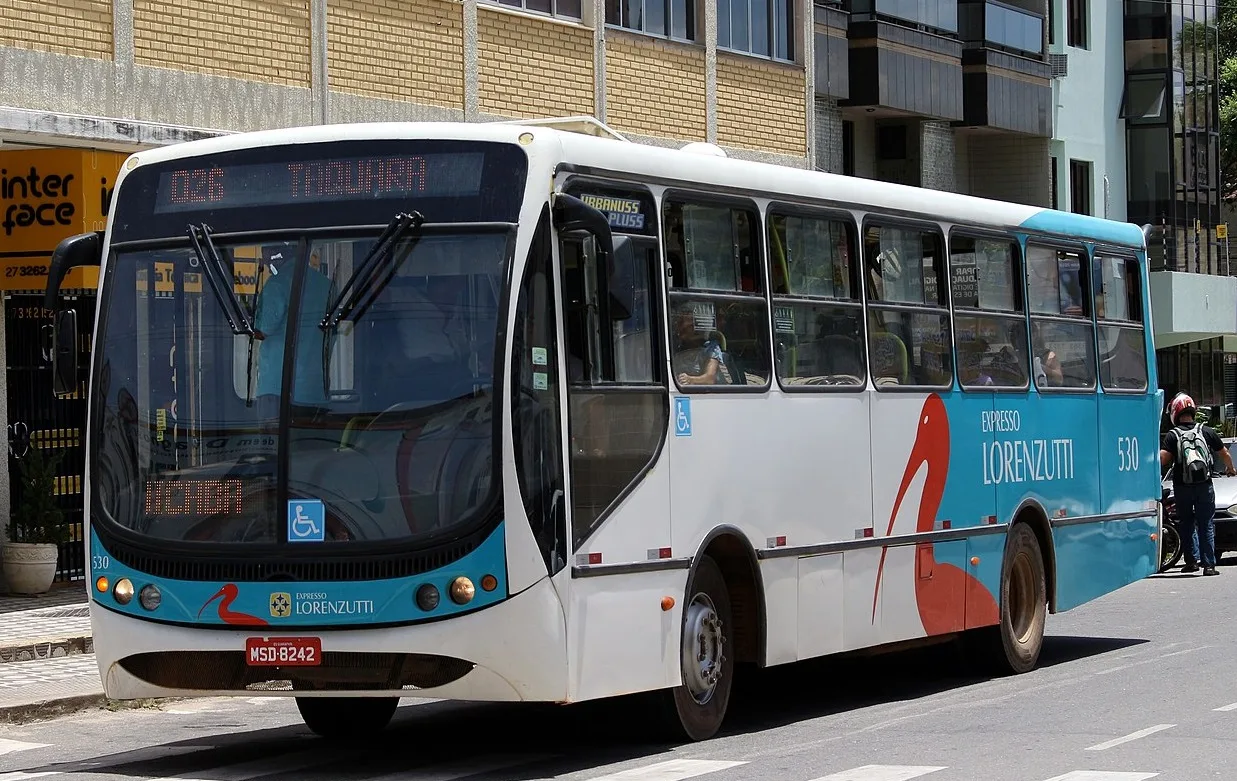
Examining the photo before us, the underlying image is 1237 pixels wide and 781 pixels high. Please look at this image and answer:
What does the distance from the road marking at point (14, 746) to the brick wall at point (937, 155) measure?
26.6m

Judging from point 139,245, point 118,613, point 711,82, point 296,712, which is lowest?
point 296,712

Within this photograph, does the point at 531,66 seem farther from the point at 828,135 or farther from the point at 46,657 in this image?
the point at 828,135

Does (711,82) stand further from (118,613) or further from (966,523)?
(118,613)

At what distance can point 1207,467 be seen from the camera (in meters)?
21.6

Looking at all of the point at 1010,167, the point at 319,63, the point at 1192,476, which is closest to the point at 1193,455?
the point at 1192,476

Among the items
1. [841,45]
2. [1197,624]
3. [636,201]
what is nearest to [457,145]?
[636,201]

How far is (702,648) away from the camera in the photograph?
415 inches

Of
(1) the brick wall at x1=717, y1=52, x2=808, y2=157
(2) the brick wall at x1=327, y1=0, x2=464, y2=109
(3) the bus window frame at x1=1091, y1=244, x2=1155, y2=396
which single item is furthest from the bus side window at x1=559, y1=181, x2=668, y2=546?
(1) the brick wall at x1=717, y1=52, x2=808, y2=157

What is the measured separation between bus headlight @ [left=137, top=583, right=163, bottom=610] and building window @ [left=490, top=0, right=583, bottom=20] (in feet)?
45.1

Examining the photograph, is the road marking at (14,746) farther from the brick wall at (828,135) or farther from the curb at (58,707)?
the brick wall at (828,135)

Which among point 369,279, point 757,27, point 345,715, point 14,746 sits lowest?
point 14,746

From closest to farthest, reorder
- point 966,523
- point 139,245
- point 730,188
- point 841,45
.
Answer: point 139,245, point 730,188, point 966,523, point 841,45

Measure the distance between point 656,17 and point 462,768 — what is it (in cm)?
1628

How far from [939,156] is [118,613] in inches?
1149
